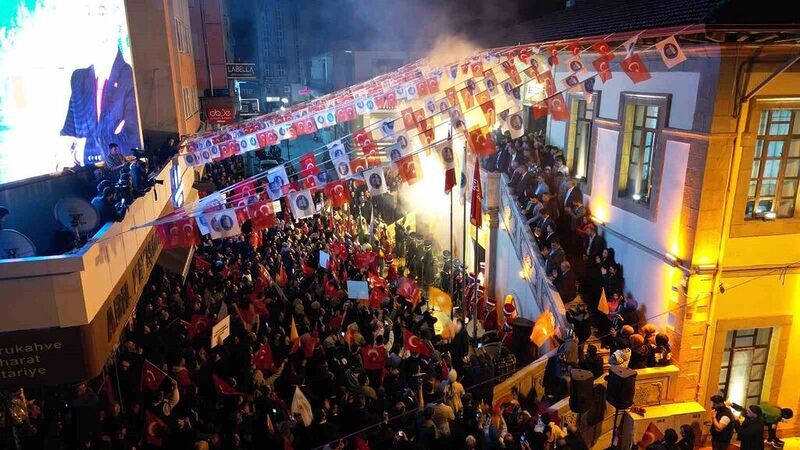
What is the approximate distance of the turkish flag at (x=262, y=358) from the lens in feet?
33.2

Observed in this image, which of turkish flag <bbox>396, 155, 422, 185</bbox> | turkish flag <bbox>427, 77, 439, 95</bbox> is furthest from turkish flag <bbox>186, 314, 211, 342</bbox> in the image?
turkish flag <bbox>427, 77, 439, 95</bbox>

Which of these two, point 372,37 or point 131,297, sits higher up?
point 372,37

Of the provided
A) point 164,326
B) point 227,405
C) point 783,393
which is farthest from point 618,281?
point 164,326

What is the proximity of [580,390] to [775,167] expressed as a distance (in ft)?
20.1

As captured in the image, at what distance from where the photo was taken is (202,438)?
786 cm

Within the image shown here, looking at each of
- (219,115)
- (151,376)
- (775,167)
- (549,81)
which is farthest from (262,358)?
(219,115)

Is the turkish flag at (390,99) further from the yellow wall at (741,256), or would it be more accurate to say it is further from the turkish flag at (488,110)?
the yellow wall at (741,256)

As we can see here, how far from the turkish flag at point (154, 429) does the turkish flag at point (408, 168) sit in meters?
5.66

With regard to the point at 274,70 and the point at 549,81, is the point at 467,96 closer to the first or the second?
the point at 549,81

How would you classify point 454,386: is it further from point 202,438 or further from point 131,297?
point 131,297

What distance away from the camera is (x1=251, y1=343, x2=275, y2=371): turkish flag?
10.1 meters

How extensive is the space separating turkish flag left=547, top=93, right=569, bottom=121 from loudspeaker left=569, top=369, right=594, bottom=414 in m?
5.04

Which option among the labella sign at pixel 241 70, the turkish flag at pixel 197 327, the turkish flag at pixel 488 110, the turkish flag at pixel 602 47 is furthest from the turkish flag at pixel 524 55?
the labella sign at pixel 241 70

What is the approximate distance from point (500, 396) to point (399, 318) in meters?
3.19
